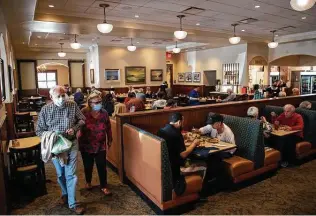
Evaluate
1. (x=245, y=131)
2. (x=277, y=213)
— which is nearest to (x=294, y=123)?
(x=245, y=131)

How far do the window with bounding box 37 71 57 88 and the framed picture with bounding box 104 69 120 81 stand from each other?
7.09m

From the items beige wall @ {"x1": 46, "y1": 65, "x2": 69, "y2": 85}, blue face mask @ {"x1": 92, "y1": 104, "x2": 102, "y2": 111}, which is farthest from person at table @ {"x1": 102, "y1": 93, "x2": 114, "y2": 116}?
beige wall @ {"x1": 46, "y1": 65, "x2": 69, "y2": 85}

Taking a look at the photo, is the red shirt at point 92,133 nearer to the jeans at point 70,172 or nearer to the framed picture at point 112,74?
the jeans at point 70,172

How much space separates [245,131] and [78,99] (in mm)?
6480

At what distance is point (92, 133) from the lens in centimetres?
331

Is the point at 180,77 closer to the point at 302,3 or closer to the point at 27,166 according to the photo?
the point at 302,3

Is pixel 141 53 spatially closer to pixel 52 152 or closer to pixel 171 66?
pixel 171 66

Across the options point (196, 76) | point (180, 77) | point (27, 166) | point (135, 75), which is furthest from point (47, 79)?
point (27, 166)

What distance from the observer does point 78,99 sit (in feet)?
28.7

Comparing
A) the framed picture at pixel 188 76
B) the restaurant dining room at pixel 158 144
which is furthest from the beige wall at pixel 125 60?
the restaurant dining room at pixel 158 144

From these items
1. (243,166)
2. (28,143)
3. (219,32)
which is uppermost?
(219,32)

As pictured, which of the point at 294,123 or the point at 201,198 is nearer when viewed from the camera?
the point at 201,198

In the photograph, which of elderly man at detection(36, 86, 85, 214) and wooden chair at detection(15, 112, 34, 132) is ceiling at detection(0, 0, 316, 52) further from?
elderly man at detection(36, 86, 85, 214)

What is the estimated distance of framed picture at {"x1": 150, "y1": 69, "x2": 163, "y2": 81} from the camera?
13.8m
